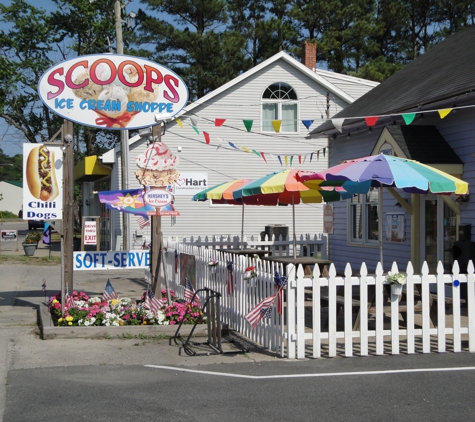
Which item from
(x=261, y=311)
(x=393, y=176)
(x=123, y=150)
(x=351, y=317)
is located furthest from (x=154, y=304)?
(x=123, y=150)

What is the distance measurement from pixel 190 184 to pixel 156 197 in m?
15.6

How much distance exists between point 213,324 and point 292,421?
348 cm

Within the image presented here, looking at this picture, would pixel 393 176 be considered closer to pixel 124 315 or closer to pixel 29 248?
pixel 124 315

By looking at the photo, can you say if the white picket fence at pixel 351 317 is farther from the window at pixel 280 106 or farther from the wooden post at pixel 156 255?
the window at pixel 280 106

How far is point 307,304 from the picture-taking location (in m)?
13.0

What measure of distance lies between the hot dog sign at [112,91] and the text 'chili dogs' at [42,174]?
0.77m

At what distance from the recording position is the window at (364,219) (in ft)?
57.2

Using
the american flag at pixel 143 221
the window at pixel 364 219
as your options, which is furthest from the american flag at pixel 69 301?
the american flag at pixel 143 221

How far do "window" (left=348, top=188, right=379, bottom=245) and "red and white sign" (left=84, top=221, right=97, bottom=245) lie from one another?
10322mm

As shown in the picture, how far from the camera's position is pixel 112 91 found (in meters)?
12.1

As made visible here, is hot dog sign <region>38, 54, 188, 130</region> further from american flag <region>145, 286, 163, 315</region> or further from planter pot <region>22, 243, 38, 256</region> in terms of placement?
planter pot <region>22, 243, 38, 256</region>

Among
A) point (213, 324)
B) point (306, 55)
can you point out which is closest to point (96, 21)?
point (306, 55)

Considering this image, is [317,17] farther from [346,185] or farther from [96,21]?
[346,185]

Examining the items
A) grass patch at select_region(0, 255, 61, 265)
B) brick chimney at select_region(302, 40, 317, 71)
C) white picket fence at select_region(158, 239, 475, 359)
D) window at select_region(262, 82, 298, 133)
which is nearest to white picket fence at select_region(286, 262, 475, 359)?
white picket fence at select_region(158, 239, 475, 359)
